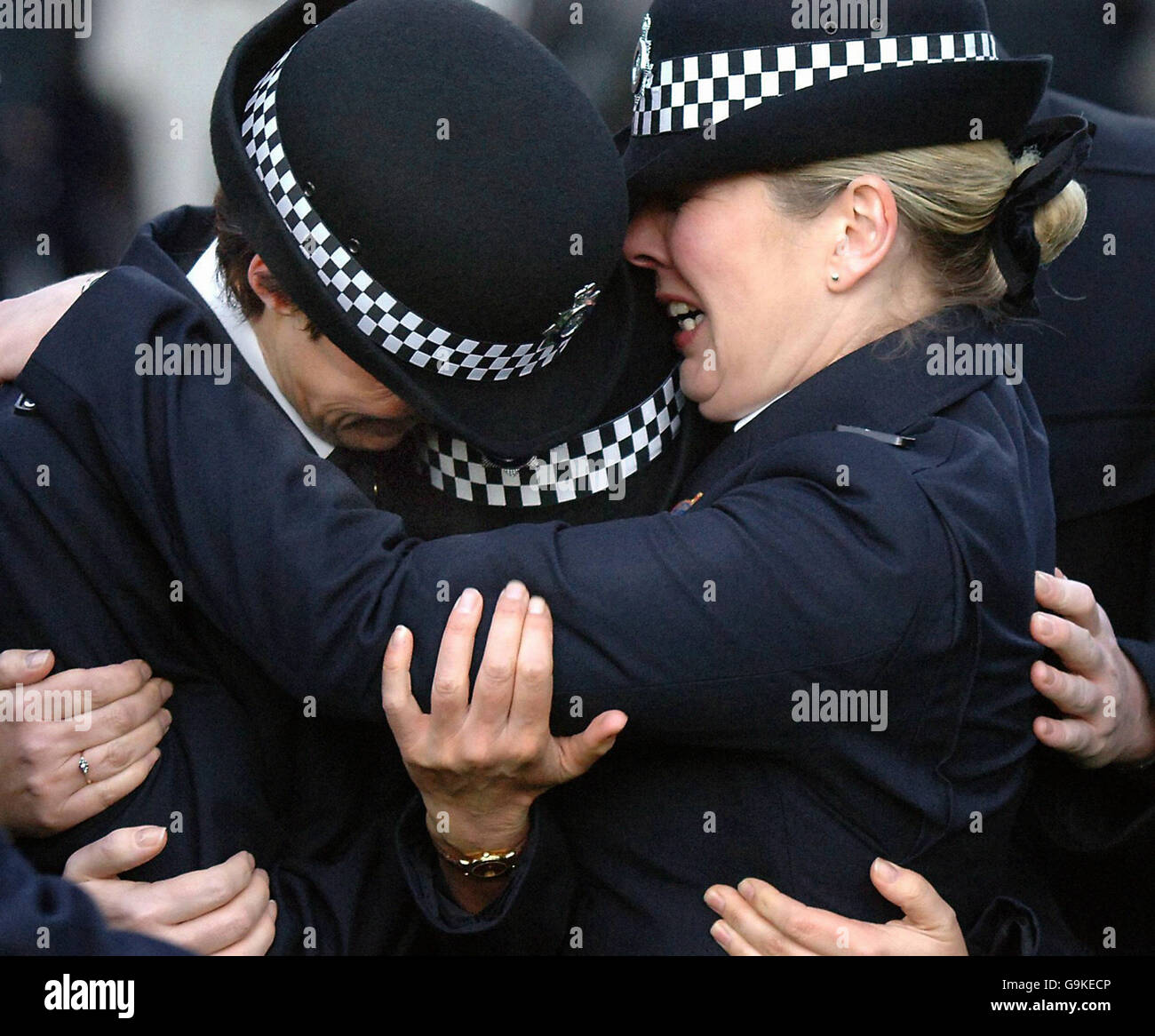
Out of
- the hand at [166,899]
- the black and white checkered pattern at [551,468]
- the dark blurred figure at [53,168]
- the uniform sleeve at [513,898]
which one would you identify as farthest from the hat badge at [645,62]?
the dark blurred figure at [53,168]

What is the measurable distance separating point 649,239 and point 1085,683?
0.87m

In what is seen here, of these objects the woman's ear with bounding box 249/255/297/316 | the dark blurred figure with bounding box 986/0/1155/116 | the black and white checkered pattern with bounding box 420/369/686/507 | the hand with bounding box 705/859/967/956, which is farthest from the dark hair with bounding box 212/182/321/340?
the dark blurred figure with bounding box 986/0/1155/116

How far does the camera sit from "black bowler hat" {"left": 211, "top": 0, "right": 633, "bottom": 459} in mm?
1603

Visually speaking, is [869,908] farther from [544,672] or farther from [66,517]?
[66,517]

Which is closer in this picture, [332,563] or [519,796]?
[332,563]

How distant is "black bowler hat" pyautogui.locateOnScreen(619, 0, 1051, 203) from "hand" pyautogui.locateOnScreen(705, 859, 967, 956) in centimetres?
92

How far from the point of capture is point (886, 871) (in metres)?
1.74

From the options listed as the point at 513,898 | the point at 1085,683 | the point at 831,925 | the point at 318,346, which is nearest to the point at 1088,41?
the point at 1085,683

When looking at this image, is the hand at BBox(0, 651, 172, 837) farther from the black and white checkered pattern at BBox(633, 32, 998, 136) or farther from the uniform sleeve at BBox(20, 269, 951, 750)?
the black and white checkered pattern at BBox(633, 32, 998, 136)
